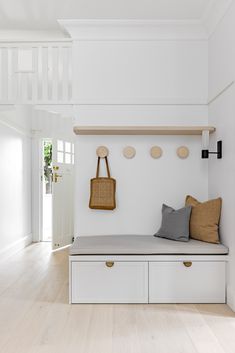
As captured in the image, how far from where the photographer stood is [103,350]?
7.61ft

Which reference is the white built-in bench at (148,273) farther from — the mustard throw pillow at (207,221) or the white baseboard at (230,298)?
the mustard throw pillow at (207,221)

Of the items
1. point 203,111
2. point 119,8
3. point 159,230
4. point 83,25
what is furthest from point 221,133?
point 83,25

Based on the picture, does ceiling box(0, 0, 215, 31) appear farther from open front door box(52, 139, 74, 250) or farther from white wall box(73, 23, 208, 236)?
open front door box(52, 139, 74, 250)

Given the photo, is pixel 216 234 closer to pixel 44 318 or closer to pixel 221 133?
pixel 221 133

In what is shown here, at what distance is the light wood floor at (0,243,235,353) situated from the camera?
236 centimetres

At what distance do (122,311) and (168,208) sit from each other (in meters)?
1.11

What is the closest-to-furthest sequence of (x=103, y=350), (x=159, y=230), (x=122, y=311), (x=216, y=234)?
(x=103, y=350) → (x=122, y=311) → (x=216, y=234) → (x=159, y=230)

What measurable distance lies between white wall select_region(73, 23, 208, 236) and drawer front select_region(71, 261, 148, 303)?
64 centimetres

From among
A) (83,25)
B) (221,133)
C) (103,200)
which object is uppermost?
(83,25)

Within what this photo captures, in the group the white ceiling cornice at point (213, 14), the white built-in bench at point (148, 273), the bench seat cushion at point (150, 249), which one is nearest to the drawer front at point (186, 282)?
the white built-in bench at point (148, 273)

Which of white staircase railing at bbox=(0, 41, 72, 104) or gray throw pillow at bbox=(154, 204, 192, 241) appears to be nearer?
gray throw pillow at bbox=(154, 204, 192, 241)

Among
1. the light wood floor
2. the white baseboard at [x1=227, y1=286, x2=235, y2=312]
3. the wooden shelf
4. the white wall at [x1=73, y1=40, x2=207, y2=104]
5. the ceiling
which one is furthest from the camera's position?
the white wall at [x1=73, y1=40, x2=207, y2=104]

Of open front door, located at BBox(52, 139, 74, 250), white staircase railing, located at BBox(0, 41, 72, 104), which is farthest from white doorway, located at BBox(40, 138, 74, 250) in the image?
white staircase railing, located at BBox(0, 41, 72, 104)

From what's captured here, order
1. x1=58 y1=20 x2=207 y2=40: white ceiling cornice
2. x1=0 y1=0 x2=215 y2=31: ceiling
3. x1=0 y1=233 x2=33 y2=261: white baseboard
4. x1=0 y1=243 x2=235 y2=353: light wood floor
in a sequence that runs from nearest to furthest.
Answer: x1=0 y1=243 x2=235 y2=353: light wood floor → x1=0 y1=0 x2=215 y2=31: ceiling → x1=58 y1=20 x2=207 y2=40: white ceiling cornice → x1=0 y1=233 x2=33 y2=261: white baseboard
